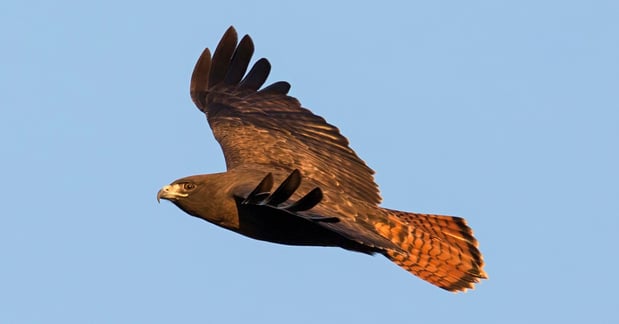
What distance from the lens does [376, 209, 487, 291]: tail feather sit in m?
14.5

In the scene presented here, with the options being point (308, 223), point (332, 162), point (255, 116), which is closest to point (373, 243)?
point (308, 223)

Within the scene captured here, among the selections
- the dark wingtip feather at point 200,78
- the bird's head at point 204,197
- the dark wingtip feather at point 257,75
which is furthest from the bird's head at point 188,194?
the dark wingtip feather at point 257,75

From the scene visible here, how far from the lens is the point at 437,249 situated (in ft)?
48.7

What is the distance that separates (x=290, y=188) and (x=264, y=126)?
16.0 feet

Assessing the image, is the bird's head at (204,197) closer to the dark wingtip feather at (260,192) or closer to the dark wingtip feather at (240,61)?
the dark wingtip feather at (260,192)

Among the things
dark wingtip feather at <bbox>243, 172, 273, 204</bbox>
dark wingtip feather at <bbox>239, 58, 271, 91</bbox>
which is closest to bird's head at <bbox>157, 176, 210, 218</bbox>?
dark wingtip feather at <bbox>243, 172, 273, 204</bbox>

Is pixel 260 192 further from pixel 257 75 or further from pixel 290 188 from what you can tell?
pixel 257 75

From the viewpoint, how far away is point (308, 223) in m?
13.5

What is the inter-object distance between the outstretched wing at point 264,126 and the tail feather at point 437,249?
2.08ft

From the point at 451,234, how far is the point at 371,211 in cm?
110

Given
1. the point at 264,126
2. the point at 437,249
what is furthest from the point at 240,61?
the point at 437,249

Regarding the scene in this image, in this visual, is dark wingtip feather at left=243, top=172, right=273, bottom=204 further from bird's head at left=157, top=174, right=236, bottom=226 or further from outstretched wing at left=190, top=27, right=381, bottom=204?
outstretched wing at left=190, top=27, right=381, bottom=204

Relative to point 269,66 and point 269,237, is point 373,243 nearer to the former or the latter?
point 269,237

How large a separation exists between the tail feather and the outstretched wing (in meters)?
0.63
